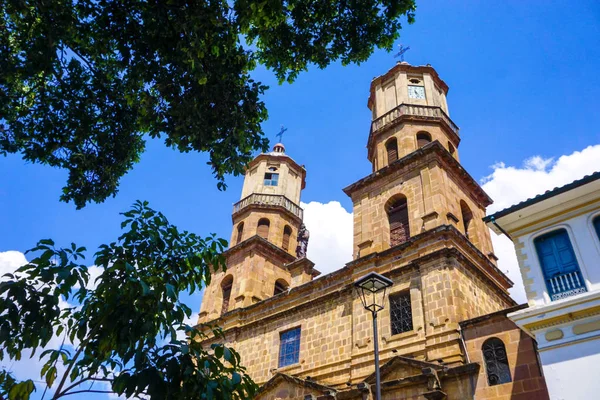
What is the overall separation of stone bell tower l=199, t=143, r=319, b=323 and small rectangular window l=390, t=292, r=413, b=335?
20.3ft

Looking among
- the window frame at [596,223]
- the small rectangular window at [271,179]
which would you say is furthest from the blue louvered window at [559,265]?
the small rectangular window at [271,179]

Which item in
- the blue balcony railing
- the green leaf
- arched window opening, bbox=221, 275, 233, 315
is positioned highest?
arched window opening, bbox=221, 275, 233, 315

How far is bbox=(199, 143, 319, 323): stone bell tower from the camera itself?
23.0m

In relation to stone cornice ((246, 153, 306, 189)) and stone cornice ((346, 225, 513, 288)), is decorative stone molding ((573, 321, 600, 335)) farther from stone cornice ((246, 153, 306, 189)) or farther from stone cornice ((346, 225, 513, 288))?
stone cornice ((246, 153, 306, 189))

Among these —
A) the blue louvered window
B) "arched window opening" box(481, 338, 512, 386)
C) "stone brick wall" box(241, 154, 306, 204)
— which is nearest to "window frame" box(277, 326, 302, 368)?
"arched window opening" box(481, 338, 512, 386)

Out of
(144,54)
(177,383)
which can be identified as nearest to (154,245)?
(177,383)

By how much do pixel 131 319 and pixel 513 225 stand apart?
10118mm

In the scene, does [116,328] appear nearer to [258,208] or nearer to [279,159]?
[258,208]

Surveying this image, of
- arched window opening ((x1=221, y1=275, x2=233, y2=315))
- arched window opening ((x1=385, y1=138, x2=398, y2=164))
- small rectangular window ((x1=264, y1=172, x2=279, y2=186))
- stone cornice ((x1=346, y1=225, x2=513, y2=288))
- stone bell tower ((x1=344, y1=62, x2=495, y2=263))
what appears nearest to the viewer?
stone cornice ((x1=346, y1=225, x2=513, y2=288))

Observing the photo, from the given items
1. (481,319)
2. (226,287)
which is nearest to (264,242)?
(226,287)

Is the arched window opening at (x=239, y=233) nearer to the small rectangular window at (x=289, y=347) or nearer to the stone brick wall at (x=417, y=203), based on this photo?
the small rectangular window at (x=289, y=347)

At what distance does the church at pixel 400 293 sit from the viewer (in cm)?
1266

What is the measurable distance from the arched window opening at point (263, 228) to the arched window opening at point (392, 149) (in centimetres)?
886

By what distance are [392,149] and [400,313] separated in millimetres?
8364
